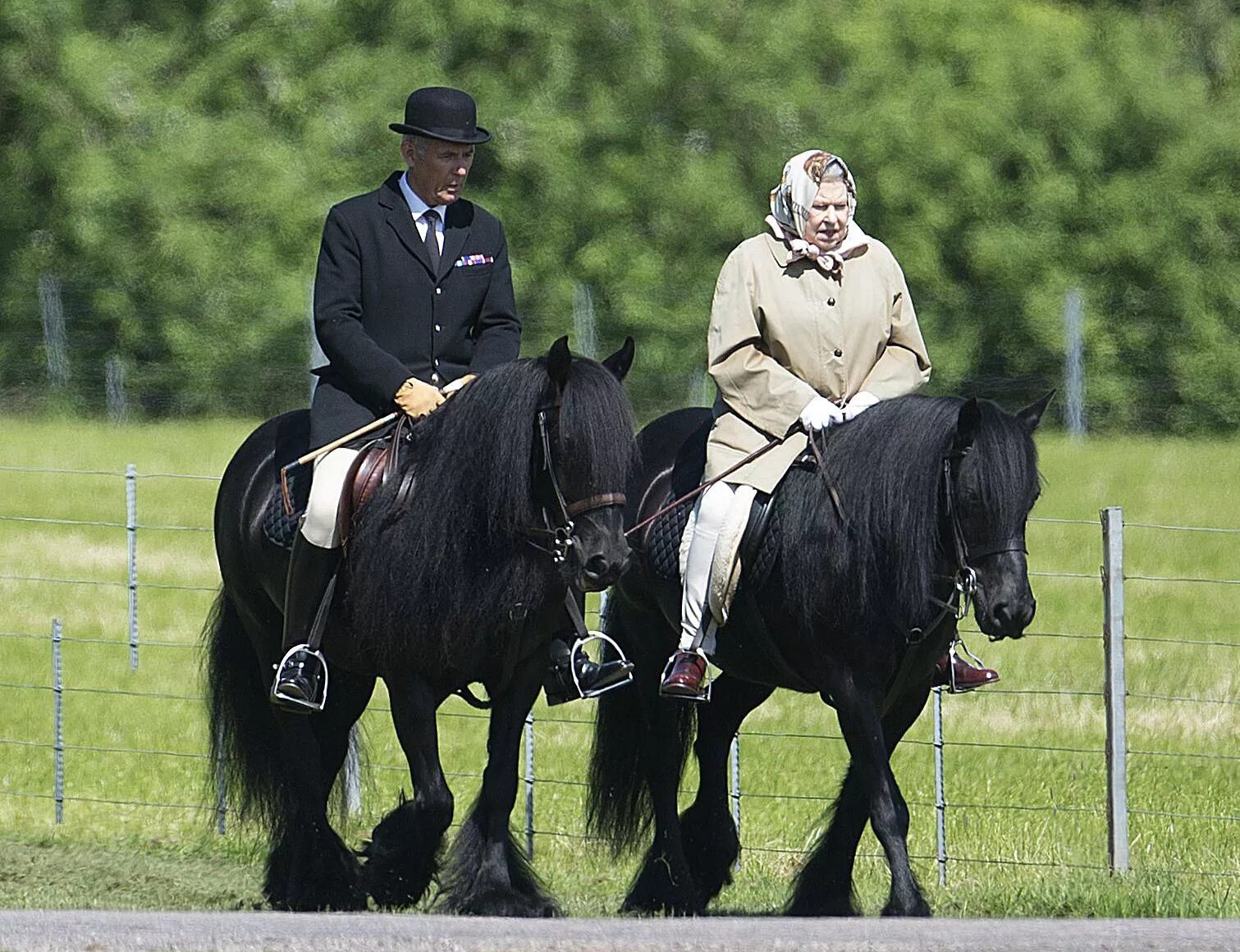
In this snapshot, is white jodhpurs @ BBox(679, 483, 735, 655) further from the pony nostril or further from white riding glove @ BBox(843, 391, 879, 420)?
the pony nostril

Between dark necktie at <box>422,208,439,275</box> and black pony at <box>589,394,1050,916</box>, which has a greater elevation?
dark necktie at <box>422,208,439,275</box>

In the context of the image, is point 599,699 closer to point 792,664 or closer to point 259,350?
point 792,664

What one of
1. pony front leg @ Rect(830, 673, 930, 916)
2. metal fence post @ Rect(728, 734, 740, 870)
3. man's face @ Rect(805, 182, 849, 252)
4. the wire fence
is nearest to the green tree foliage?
the wire fence

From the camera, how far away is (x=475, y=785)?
39.1 feet

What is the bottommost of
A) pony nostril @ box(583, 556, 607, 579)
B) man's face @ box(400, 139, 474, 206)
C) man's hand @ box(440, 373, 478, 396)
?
pony nostril @ box(583, 556, 607, 579)

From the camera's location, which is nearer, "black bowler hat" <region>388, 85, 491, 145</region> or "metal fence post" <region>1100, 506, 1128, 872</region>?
"black bowler hat" <region>388, 85, 491, 145</region>

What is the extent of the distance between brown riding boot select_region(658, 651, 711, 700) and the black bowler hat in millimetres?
1959

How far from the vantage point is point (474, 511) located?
24.5 ft

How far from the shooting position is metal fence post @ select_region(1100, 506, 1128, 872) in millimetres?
9125

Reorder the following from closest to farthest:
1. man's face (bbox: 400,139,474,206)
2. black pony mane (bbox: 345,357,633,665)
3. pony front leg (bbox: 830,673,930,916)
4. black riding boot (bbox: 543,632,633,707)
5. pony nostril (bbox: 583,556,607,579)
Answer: pony nostril (bbox: 583,556,607,579), pony front leg (bbox: 830,673,930,916), black pony mane (bbox: 345,357,633,665), black riding boot (bbox: 543,632,633,707), man's face (bbox: 400,139,474,206)

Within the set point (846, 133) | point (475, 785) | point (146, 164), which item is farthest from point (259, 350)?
point (475, 785)

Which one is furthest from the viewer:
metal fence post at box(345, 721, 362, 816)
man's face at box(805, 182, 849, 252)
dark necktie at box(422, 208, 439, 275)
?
metal fence post at box(345, 721, 362, 816)

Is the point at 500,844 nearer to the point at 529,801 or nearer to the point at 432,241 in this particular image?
the point at 432,241

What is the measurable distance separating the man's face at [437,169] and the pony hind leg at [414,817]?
1765 mm
